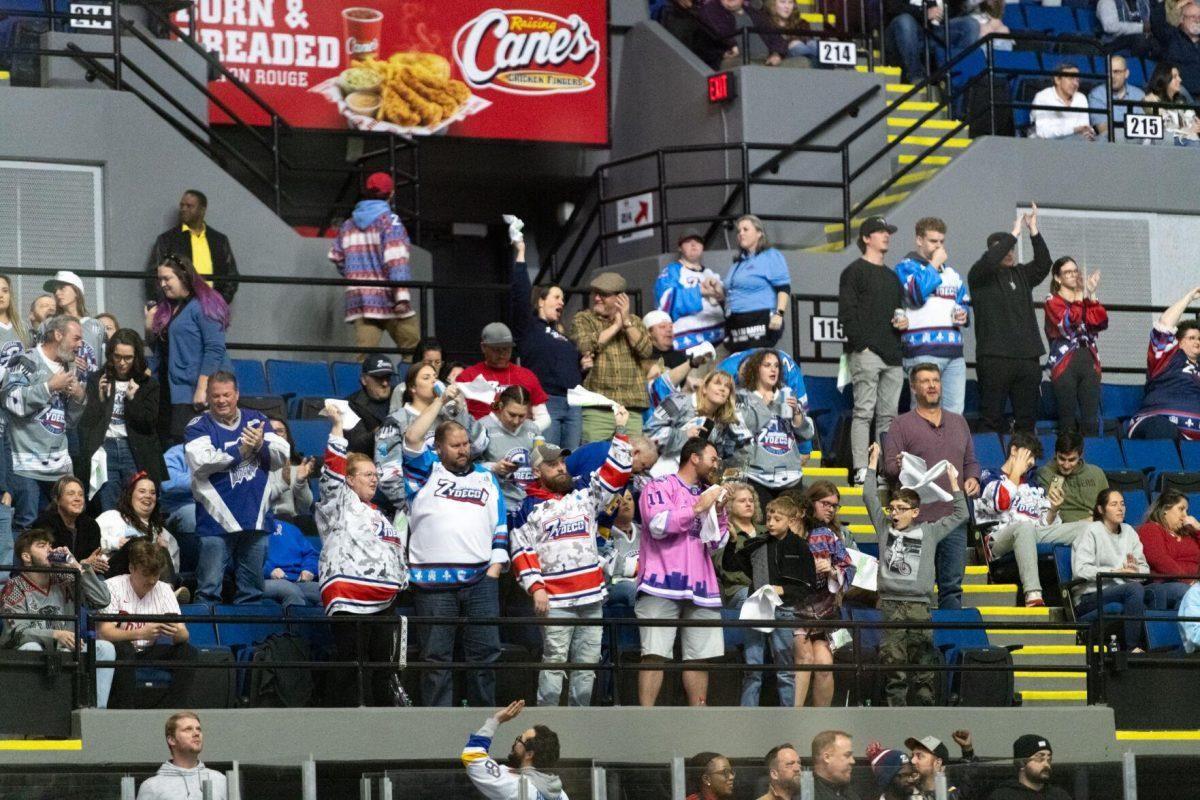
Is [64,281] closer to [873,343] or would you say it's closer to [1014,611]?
[873,343]

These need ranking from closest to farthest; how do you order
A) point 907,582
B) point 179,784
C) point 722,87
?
point 179,784 → point 907,582 → point 722,87

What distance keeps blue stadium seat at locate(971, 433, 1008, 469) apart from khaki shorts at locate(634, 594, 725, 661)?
4.10 m

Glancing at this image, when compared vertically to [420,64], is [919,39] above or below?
above

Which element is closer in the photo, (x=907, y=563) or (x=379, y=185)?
(x=907, y=563)

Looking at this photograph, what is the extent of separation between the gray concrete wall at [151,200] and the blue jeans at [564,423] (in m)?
3.57

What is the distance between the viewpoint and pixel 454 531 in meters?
12.8

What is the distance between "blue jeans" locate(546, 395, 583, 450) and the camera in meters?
15.2

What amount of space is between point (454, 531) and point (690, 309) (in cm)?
480

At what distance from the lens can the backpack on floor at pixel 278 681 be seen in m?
12.4

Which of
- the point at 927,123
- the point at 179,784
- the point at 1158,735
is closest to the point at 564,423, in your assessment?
the point at 1158,735

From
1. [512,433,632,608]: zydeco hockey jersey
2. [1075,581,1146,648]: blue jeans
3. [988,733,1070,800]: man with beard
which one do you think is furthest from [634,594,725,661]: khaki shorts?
[1075,581,1146,648]: blue jeans

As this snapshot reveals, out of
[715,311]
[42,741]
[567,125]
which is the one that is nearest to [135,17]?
[567,125]

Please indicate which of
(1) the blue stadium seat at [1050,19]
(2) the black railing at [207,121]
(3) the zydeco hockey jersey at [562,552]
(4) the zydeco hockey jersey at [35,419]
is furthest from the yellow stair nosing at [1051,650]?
(1) the blue stadium seat at [1050,19]

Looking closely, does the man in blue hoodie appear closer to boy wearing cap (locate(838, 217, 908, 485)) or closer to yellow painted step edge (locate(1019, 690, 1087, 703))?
boy wearing cap (locate(838, 217, 908, 485))
